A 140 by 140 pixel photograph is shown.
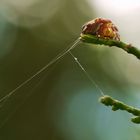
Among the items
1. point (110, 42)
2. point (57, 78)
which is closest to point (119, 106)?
point (110, 42)

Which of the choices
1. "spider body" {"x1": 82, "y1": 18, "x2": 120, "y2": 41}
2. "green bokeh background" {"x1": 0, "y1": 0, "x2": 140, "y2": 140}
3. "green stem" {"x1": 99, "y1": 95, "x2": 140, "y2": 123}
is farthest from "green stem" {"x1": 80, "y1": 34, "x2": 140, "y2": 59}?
"green bokeh background" {"x1": 0, "y1": 0, "x2": 140, "y2": 140}

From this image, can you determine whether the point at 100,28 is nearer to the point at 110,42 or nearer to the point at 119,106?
the point at 110,42

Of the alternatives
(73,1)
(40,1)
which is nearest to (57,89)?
(73,1)

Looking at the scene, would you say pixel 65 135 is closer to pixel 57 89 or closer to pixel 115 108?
pixel 57 89

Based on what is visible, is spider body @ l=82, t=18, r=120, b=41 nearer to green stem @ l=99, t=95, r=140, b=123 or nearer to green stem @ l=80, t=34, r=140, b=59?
green stem @ l=80, t=34, r=140, b=59

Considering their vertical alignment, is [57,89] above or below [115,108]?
below

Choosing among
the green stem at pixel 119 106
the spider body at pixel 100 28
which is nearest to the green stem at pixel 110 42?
the spider body at pixel 100 28
